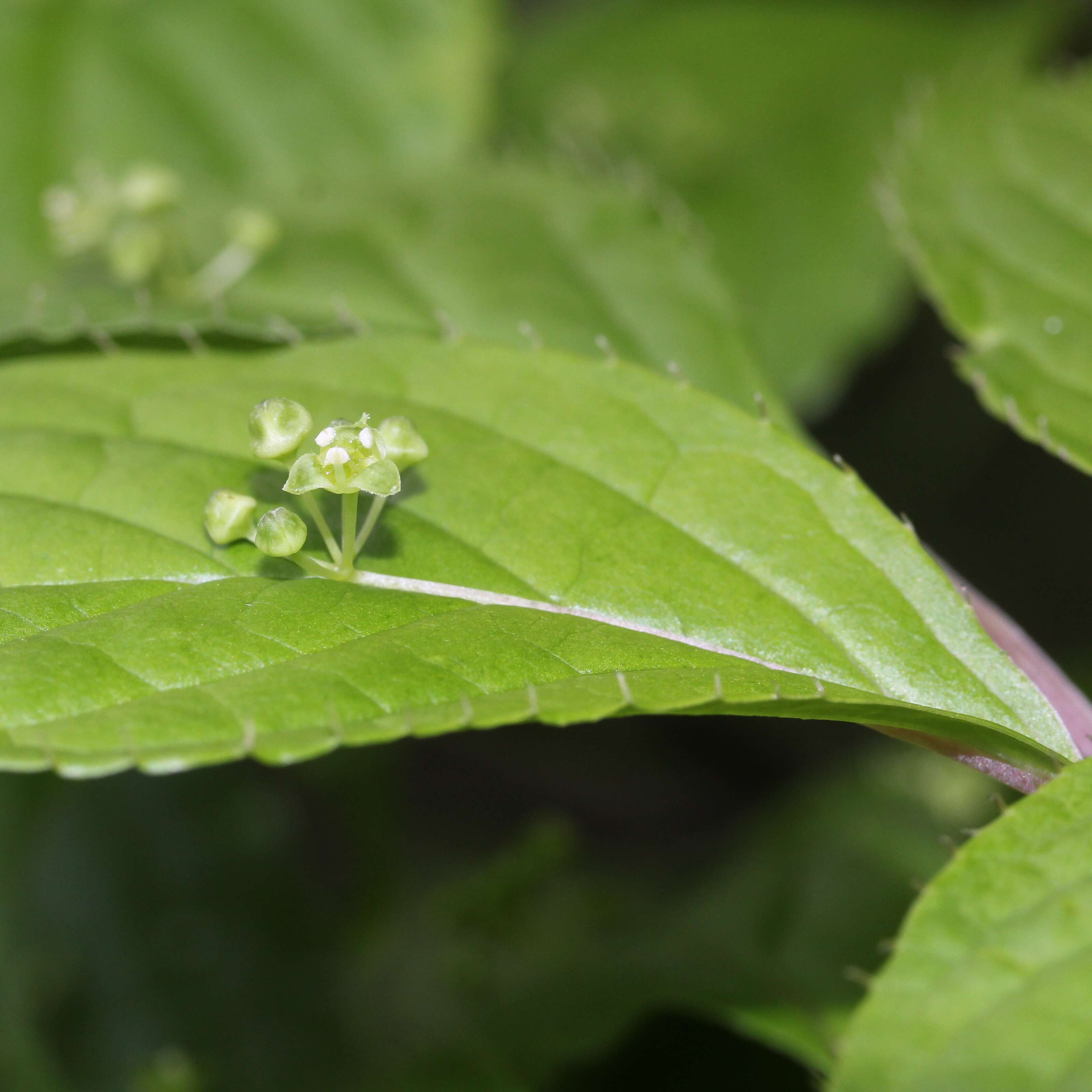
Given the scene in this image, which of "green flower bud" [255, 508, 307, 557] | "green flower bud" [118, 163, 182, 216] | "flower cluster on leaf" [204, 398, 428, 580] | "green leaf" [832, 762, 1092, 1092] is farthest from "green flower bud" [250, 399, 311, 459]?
"green flower bud" [118, 163, 182, 216]

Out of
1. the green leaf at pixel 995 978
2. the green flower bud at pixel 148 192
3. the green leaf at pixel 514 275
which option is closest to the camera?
the green leaf at pixel 995 978

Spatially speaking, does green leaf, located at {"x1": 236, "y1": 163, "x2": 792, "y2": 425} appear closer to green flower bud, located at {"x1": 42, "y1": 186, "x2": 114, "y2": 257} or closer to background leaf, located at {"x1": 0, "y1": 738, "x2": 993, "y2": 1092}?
green flower bud, located at {"x1": 42, "y1": 186, "x2": 114, "y2": 257}

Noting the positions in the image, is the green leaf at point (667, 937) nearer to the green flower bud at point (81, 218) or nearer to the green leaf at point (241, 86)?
the green flower bud at point (81, 218)

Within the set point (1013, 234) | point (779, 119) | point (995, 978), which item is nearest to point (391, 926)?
point (1013, 234)

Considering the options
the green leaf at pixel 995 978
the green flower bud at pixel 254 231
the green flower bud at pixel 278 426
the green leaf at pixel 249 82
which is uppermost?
the green leaf at pixel 995 978

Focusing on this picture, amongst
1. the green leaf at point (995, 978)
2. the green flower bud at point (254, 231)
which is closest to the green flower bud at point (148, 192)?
the green flower bud at point (254, 231)

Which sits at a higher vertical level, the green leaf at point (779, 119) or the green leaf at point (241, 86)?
the green leaf at point (779, 119)
